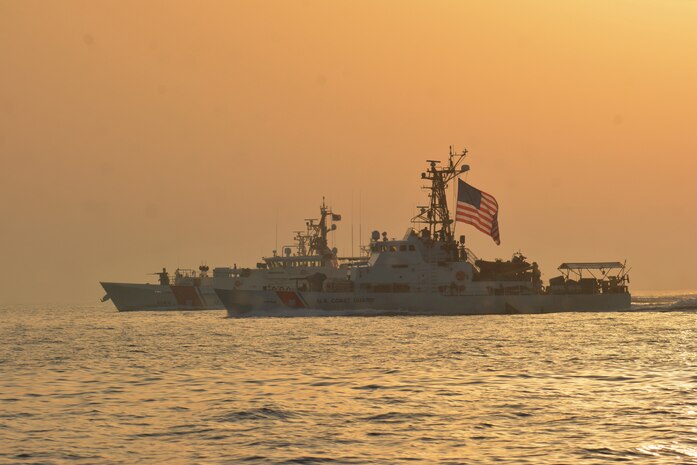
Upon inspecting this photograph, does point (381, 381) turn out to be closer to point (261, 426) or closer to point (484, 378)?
point (484, 378)

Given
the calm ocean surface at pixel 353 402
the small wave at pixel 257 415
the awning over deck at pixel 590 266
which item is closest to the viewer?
the calm ocean surface at pixel 353 402

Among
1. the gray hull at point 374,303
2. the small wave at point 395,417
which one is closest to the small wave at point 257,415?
the small wave at point 395,417

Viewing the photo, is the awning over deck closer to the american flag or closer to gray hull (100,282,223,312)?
the american flag

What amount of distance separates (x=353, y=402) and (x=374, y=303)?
56028mm

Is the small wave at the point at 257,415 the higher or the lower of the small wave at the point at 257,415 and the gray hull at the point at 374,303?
the lower

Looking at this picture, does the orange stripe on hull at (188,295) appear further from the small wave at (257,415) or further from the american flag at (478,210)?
the small wave at (257,415)

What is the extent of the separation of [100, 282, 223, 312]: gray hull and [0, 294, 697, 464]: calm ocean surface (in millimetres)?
60168

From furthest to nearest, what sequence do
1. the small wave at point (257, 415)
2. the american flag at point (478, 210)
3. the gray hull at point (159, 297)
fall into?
the gray hull at point (159, 297), the american flag at point (478, 210), the small wave at point (257, 415)

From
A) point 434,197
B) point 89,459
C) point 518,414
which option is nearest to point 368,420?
point 518,414

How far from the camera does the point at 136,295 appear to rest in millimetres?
116312

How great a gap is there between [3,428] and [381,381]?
12487mm

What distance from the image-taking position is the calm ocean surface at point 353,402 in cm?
1878

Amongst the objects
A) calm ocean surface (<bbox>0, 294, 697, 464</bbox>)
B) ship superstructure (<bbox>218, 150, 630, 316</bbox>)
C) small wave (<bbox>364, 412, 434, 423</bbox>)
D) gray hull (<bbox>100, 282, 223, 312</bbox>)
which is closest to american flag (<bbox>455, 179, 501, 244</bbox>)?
ship superstructure (<bbox>218, 150, 630, 316</bbox>)

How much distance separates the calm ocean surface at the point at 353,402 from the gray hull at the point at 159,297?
60168 mm
